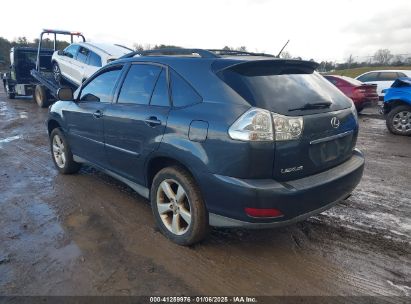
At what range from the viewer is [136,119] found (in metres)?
3.40

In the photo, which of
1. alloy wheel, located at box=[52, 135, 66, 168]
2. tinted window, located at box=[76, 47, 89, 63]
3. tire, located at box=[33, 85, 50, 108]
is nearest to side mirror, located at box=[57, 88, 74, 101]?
alloy wheel, located at box=[52, 135, 66, 168]

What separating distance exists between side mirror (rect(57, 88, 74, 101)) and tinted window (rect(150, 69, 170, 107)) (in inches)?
75.1

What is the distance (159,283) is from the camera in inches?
105

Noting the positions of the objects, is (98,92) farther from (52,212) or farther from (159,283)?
(159,283)

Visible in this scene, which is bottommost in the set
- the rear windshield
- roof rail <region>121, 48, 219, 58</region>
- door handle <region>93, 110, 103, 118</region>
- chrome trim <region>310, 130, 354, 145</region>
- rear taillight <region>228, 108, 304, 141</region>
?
door handle <region>93, 110, 103, 118</region>

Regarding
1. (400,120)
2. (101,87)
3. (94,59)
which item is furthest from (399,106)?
(94,59)

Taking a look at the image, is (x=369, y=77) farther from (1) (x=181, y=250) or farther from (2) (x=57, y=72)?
(1) (x=181, y=250)

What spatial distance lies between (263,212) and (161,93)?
4.98 feet

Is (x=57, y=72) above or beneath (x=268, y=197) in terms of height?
above

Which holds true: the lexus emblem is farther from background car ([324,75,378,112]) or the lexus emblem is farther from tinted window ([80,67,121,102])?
background car ([324,75,378,112])

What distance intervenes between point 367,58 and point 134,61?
52208mm

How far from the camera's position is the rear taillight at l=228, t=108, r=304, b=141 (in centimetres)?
253

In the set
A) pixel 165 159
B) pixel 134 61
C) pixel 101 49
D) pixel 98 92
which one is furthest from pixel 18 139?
pixel 165 159

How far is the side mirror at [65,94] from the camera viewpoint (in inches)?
182
